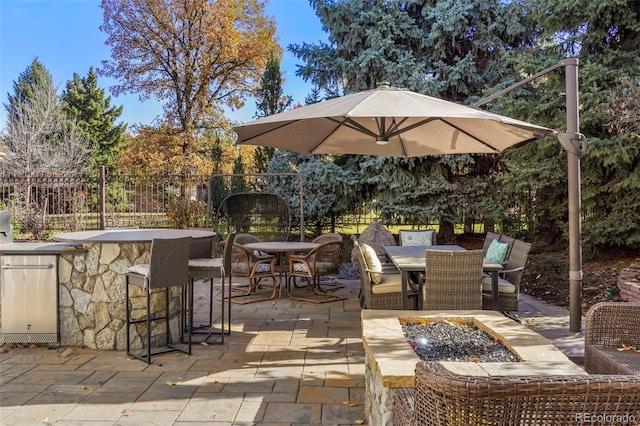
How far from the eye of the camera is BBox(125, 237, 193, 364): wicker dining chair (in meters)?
3.59

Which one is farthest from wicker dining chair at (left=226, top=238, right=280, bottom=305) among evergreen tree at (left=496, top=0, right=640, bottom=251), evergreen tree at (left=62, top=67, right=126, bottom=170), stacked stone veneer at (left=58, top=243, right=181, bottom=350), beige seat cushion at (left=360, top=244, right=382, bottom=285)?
evergreen tree at (left=62, top=67, right=126, bottom=170)

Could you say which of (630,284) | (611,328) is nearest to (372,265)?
(611,328)

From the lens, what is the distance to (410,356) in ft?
7.54

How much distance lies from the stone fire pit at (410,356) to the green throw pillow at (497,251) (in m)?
1.82

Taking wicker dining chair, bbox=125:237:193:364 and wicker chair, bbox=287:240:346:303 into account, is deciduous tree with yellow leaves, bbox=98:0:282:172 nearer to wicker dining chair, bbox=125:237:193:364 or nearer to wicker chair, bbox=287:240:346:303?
wicker chair, bbox=287:240:346:303

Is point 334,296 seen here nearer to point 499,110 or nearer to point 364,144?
point 364,144

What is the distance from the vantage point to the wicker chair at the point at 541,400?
121 centimetres

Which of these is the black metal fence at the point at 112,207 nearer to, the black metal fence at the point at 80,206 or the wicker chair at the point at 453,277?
the black metal fence at the point at 80,206

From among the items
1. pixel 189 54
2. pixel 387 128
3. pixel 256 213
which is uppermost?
pixel 189 54

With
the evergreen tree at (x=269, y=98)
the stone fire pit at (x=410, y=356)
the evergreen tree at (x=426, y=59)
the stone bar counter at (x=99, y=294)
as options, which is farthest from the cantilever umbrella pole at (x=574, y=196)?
the evergreen tree at (x=269, y=98)

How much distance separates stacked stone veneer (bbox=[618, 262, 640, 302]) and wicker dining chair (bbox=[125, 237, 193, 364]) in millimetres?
4553

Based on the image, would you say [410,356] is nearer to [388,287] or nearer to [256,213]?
[388,287]

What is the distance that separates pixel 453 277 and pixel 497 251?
4.52 ft

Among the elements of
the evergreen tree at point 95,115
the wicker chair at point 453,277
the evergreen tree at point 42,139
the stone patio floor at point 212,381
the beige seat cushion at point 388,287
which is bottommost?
the stone patio floor at point 212,381
